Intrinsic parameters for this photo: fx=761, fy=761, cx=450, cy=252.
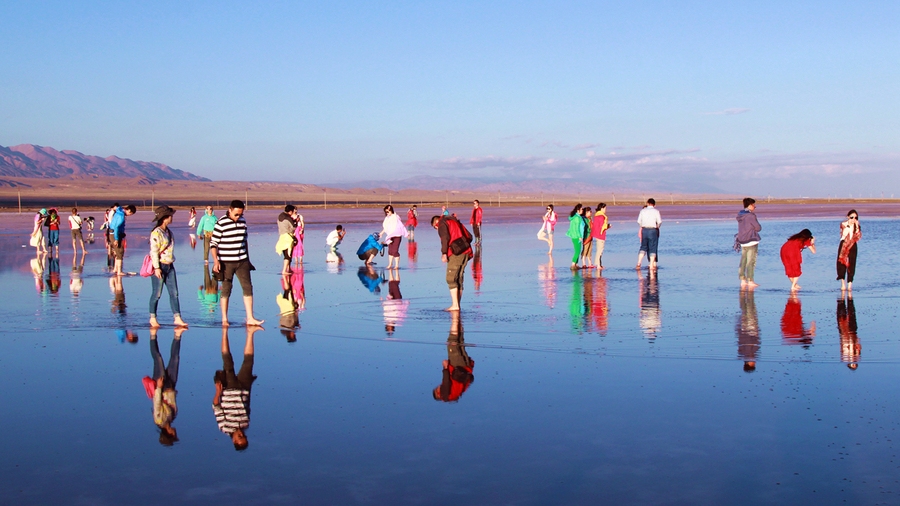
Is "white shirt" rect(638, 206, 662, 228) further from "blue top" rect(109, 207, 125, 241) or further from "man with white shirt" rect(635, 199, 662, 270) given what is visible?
"blue top" rect(109, 207, 125, 241)

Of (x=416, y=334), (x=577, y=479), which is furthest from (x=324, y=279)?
(x=577, y=479)

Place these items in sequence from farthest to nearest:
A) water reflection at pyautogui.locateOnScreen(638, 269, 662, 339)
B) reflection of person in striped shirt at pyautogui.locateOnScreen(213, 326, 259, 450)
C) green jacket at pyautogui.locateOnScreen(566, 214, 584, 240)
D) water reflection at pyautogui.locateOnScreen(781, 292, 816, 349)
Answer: green jacket at pyautogui.locateOnScreen(566, 214, 584, 240) → water reflection at pyautogui.locateOnScreen(638, 269, 662, 339) → water reflection at pyautogui.locateOnScreen(781, 292, 816, 349) → reflection of person in striped shirt at pyautogui.locateOnScreen(213, 326, 259, 450)

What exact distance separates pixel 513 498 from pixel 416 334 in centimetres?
562

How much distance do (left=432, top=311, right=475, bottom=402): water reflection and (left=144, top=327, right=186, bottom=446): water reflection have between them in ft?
7.51

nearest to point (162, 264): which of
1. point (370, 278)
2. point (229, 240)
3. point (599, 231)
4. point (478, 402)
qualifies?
point (229, 240)

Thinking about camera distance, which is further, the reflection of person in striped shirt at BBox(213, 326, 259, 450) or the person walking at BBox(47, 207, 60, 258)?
the person walking at BBox(47, 207, 60, 258)

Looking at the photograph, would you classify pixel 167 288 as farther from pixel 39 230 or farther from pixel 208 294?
pixel 39 230

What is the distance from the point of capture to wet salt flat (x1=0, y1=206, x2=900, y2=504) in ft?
15.9

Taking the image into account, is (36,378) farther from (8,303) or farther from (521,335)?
(8,303)

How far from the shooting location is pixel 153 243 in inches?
432

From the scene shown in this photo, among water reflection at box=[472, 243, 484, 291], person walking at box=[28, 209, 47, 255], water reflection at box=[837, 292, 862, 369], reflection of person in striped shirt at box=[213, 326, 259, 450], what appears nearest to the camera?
reflection of person in striped shirt at box=[213, 326, 259, 450]

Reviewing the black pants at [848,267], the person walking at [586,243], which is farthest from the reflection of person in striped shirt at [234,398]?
the person walking at [586,243]

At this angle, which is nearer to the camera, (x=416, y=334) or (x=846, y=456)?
(x=846, y=456)

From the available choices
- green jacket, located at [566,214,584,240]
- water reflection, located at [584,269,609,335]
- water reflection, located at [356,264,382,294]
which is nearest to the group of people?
water reflection, located at [584,269,609,335]
